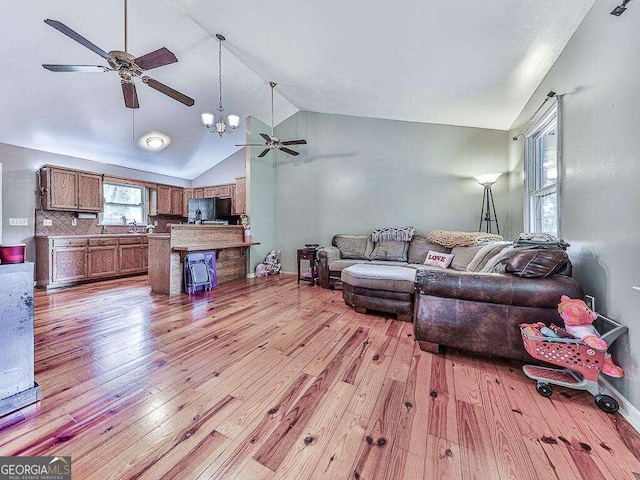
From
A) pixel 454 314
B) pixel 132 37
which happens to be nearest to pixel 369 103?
pixel 132 37

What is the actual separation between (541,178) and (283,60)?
368 centimetres

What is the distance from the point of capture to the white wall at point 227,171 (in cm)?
638

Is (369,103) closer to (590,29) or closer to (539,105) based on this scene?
(539,105)

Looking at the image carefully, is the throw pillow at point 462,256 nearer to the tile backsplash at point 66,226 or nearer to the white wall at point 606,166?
the white wall at point 606,166

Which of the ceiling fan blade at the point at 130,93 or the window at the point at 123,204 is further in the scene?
the window at the point at 123,204

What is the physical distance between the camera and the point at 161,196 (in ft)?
20.1

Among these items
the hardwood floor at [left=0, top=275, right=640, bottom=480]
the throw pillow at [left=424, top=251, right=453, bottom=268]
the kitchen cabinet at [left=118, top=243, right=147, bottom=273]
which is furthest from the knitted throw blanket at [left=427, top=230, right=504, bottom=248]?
the kitchen cabinet at [left=118, top=243, right=147, bottom=273]

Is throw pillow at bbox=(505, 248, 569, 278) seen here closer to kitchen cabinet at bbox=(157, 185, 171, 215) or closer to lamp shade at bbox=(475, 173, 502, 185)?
lamp shade at bbox=(475, 173, 502, 185)

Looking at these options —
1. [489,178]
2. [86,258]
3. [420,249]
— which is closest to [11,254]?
[86,258]

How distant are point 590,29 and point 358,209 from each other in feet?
11.5

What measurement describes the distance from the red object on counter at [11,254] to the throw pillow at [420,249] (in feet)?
13.9

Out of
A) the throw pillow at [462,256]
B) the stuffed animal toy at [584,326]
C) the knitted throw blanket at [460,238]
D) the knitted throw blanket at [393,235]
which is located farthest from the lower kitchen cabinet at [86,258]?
the stuffed animal toy at [584,326]

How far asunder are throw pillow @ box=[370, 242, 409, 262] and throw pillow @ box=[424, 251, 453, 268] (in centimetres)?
41

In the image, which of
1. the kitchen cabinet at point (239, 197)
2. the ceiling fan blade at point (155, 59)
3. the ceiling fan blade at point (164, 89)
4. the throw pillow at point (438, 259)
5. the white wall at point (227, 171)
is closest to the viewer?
the ceiling fan blade at point (155, 59)
